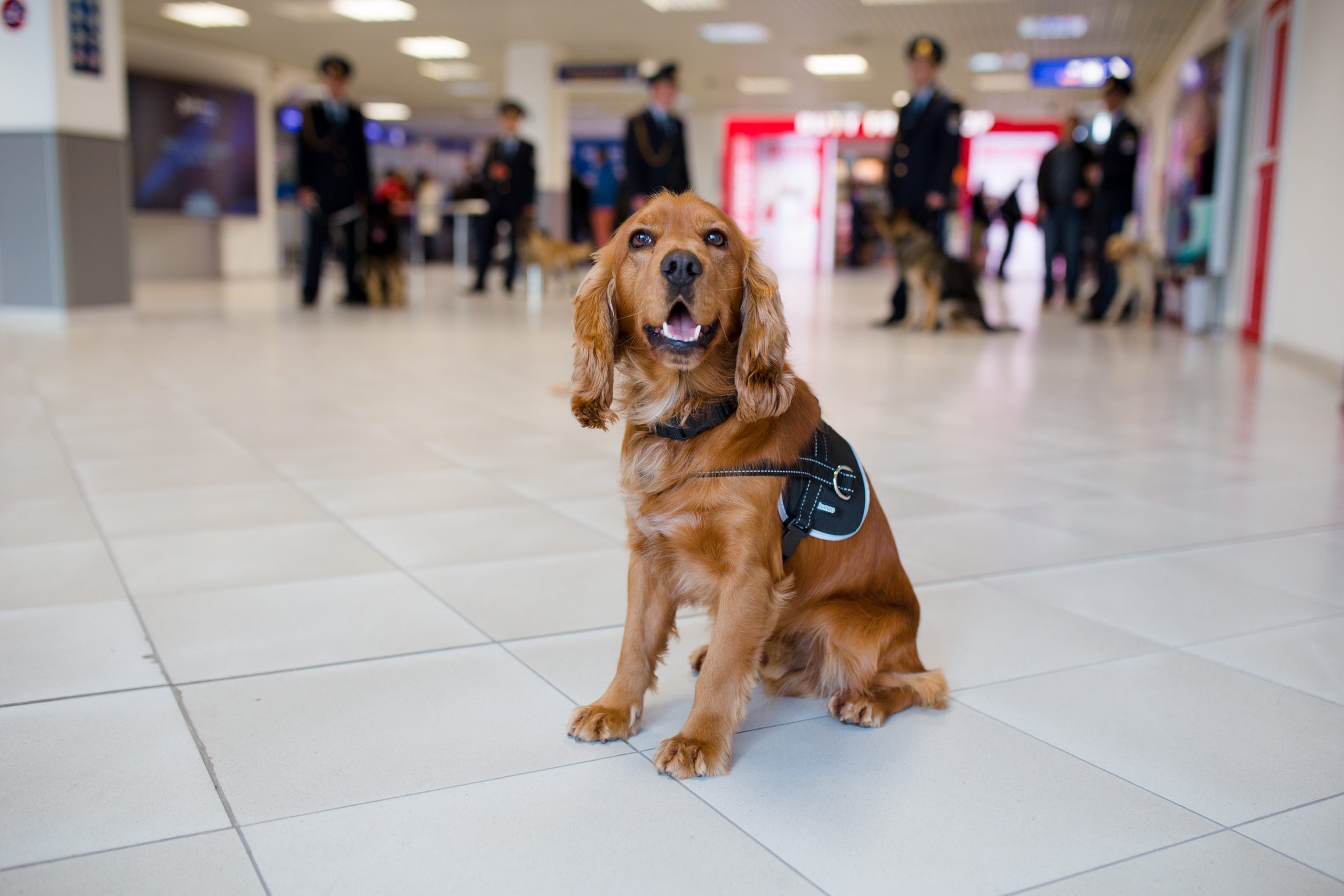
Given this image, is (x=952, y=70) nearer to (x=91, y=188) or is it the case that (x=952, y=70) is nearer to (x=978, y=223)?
(x=978, y=223)

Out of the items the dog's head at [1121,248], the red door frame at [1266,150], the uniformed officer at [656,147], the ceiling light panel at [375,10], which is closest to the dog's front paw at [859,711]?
the uniformed officer at [656,147]

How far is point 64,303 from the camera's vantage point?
9.19 metres

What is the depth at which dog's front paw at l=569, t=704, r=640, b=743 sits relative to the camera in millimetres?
1917

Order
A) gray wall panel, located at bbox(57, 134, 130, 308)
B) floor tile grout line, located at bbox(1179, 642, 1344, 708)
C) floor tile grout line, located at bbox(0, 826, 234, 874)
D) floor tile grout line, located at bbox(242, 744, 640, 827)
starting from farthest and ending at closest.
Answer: gray wall panel, located at bbox(57, 134, 130, 308)
floor tile grout line, located at bbox(1179, 642, 1344, 708)
floor tile grout line, located at bbox(242, 744, 640, 827)
floor tile grout line, located at bbox(0, 826, 234, 874)

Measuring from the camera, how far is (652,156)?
9.86 metres

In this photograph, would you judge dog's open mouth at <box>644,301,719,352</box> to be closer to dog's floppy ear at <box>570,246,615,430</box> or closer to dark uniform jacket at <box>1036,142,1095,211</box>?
dog's floppy ear at <box>570,246,615,430</box>

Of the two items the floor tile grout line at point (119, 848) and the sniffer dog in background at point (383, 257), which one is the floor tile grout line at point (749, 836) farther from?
the sniffer dog in background at point (383, 257)

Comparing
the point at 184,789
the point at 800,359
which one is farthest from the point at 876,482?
the point at 800,359

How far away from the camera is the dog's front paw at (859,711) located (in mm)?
2014

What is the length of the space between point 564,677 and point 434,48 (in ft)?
62.6

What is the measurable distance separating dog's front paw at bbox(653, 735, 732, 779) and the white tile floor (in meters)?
0.03

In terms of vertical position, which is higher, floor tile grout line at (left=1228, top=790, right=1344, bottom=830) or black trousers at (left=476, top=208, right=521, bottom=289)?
black trousers at (left=476, top=208, right=521, bottom=289)

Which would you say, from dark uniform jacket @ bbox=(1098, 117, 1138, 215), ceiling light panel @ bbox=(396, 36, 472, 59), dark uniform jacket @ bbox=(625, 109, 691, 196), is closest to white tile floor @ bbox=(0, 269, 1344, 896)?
dark uniform jacket @ bbox=(625, 109, 691, 196)

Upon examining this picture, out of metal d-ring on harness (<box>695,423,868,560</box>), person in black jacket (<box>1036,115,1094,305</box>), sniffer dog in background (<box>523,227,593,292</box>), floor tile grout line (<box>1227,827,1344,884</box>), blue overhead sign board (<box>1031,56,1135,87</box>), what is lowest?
floor tile grout line (<box>1227,827,1344,884</box>)
